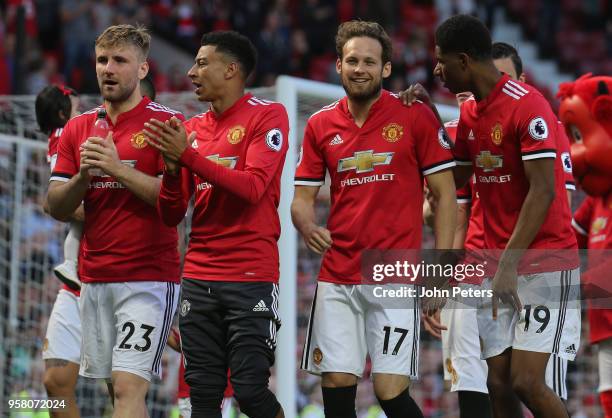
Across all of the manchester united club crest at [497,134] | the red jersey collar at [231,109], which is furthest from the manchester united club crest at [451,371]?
the red jersey collar at [231,109]

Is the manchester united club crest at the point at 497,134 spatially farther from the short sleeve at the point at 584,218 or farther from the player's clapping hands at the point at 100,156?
the short sleeve at the point at 584,218

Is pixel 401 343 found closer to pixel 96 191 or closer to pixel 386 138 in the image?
pixel 386 138

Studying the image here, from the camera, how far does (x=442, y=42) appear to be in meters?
5.56

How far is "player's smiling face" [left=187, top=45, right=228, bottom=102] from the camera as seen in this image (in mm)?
5777

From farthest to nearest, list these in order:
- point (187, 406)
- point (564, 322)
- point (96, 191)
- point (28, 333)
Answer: point (28, 333), point (187, 406), point (96, 191), point (564, 322)

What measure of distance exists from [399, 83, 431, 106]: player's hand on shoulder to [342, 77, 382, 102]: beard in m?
0.14

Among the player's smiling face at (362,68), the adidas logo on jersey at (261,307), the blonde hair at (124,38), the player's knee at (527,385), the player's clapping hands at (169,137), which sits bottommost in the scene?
the player's knee at (527,385)

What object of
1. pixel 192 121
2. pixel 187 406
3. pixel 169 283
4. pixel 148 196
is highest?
pixel 192 121

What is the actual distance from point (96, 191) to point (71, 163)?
223mm

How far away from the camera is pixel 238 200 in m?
5.60

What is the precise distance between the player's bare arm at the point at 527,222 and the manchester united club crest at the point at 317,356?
0.89 meters

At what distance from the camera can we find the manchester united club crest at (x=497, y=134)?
545 centimetres

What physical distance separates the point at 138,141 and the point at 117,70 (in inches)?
14.9

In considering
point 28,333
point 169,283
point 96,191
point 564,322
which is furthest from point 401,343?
point 28,333
